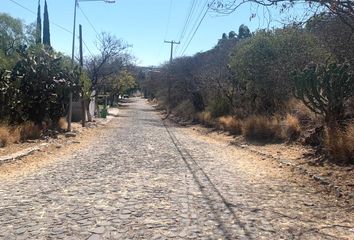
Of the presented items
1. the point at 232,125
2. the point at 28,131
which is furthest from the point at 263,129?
the point at 28,131

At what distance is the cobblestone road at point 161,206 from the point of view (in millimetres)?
6199

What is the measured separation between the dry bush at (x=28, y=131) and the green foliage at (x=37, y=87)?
81 centimetres

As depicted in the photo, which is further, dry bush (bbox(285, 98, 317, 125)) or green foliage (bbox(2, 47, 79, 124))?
green foliage (bbox(2, 47, 79, 124))

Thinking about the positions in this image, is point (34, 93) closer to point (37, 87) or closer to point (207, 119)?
point (37, 87)

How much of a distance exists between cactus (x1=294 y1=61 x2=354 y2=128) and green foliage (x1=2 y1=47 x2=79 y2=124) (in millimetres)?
11116

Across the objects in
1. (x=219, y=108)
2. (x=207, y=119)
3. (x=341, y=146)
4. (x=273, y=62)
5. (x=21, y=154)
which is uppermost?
(x=273, y=62)

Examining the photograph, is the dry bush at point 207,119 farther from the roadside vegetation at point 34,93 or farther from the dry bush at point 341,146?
the dry bush at point 341,146

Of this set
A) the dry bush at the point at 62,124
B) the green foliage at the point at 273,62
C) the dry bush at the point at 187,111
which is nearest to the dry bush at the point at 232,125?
the green foliage at the point at 273,62

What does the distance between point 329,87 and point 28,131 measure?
11.3m

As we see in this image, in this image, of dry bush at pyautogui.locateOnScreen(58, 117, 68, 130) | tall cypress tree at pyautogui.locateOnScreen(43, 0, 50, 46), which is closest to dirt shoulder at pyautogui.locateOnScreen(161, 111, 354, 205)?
dry bush at pyautogui.locateOnScreen(58, 117, 68, 130)

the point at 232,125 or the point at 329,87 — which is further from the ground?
the point at 329,87

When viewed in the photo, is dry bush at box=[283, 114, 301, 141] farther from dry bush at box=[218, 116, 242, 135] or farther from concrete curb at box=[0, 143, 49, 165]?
concrete curb at box=[0, 143, 49, 165]

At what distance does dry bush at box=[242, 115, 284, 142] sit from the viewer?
63.9 feet

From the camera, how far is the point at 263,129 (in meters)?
20.5
